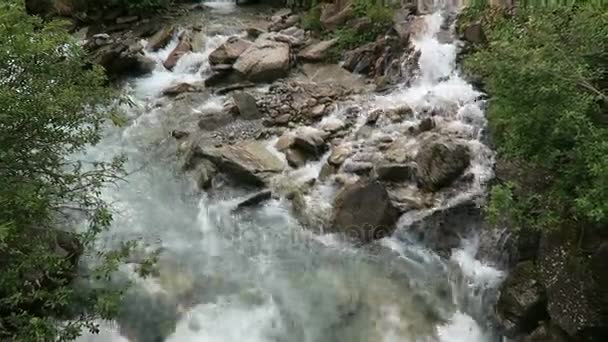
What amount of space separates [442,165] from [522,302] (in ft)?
9.27

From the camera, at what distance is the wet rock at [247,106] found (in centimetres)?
1234

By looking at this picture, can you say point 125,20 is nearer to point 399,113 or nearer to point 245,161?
point 245,161

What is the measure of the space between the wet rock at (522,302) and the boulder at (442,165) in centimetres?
216

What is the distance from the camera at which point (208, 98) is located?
44.3 feet

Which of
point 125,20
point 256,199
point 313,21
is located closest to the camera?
point 256,199

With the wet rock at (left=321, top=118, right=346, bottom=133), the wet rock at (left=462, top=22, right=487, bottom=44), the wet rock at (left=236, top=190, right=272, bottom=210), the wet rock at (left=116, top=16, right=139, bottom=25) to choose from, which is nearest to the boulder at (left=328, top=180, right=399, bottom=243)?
the wet rock at (left=236, top=190, right=272, bottom=210)

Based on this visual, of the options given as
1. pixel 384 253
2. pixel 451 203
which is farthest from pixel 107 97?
pixel 451 203

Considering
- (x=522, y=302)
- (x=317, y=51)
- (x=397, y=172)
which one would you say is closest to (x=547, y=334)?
(x=522, y=302)

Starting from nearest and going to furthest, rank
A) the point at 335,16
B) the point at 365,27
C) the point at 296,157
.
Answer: the point at 296,157 → the point at 365,27 → the point at 335,16

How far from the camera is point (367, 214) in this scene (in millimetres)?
9000

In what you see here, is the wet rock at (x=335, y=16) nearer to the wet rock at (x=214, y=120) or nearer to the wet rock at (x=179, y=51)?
the wet rock at (x=179, y=51)

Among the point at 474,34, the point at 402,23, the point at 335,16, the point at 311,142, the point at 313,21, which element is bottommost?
the point at 311,142

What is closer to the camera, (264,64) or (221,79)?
(264,64)

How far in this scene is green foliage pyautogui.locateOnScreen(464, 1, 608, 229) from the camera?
223 inches
